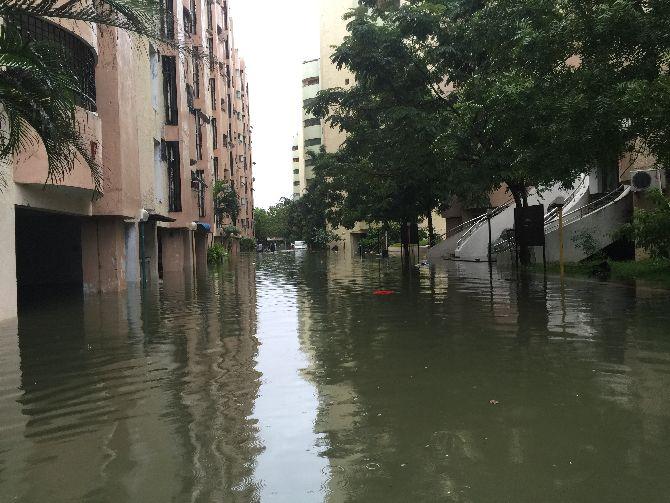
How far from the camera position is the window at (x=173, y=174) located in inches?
1307

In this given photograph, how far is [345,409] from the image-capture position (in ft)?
20.3

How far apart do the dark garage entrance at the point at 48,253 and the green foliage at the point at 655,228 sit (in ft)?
64.2

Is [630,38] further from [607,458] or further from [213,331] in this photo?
[607,458]

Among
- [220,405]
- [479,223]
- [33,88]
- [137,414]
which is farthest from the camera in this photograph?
[479,223]

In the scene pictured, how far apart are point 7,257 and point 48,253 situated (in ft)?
48.2

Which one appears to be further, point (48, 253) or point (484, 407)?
point (48, 253)

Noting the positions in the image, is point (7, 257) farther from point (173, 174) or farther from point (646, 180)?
point (646, 180)

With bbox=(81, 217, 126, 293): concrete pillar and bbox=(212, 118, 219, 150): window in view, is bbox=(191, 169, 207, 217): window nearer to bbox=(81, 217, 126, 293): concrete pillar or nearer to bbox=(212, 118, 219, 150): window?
bbox=(81, 217, 126, 293): concrete pillar

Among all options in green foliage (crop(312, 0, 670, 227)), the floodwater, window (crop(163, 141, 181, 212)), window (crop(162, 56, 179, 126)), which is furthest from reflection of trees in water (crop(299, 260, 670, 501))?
window (crop(162, 56, 179, 126))

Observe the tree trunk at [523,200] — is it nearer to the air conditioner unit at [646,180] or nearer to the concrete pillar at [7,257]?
the air conditioner unit at [646,180]

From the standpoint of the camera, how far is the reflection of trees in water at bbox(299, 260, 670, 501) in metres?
4.37

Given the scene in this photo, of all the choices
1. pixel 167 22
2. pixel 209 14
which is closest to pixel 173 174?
pixel 167 22

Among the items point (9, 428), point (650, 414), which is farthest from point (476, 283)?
point (9, 428)

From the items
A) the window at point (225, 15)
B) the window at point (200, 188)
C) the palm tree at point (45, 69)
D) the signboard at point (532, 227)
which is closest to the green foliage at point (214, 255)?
the window at point (200, 188)
